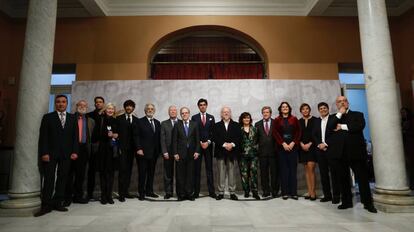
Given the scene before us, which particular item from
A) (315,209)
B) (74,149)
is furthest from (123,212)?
(315,209)

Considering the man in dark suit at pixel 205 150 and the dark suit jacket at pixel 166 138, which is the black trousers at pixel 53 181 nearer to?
the dark suit jacket at pixel 166 138

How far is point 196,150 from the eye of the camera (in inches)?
171

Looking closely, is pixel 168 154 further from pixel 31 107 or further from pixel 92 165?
pixel 31 107

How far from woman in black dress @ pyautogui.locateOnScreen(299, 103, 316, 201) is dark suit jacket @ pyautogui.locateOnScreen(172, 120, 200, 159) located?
1.69 meters

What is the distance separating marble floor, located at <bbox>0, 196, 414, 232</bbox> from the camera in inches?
107

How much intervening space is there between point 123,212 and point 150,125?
4.98 ft

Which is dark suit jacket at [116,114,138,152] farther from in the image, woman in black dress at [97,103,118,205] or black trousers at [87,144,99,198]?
black trousers at [87,144,99,198]

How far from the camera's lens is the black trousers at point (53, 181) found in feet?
11.2

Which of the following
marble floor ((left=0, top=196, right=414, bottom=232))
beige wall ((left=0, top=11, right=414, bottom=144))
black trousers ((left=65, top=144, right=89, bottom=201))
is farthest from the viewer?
beige wall ((left=0, top=11, right=414, bottom=144))

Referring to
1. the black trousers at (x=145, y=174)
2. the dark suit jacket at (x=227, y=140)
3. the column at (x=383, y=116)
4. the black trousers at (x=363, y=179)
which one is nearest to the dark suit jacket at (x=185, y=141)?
the dark suit jacket at (x=227, y=140)

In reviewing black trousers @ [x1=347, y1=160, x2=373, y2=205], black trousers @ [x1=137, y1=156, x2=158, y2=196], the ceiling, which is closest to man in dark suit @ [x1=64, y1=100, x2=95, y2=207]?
black trousers @ [x1=137, y1=156, x2=158, y2=196]

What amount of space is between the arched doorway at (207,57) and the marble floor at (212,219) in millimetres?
3710

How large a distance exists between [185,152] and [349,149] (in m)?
2.31


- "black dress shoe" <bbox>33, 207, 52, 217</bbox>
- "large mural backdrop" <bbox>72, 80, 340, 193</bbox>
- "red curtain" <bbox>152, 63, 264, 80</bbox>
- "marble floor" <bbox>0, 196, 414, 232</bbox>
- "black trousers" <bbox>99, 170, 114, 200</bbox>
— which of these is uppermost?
"red curtain" <bbox>152, 63, 264, 80</bbox>
